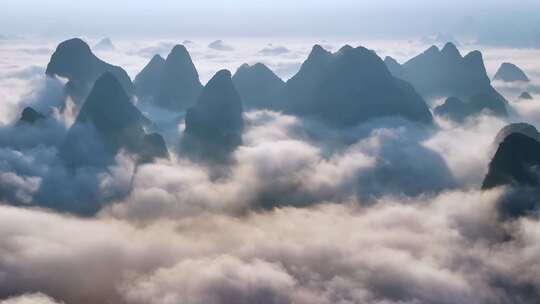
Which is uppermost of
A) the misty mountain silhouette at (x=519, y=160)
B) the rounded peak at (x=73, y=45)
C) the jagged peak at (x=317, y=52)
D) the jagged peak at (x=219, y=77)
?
the jagged peak at (x=317, y=52)

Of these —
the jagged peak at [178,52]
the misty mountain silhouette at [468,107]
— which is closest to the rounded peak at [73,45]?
the jagged peak at [178,52]

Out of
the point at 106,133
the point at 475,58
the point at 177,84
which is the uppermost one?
the point at 475,58

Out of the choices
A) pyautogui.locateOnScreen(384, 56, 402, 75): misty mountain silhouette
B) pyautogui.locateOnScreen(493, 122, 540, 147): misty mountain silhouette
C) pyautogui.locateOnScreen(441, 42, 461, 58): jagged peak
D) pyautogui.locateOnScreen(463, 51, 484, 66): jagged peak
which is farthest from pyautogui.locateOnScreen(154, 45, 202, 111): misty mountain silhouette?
pyautogui.locateOnScreen(463, 51, 484, 66): jagged peak

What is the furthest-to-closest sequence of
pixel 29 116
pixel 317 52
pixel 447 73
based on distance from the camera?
pixel 447 73, pixel 317 52, pixel 29 116

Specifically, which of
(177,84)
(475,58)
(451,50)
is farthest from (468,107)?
(177,84)

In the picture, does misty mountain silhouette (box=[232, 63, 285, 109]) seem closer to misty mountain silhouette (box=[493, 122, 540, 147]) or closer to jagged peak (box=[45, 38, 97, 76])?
jagged peak (box=[45, 38, 97, 76])

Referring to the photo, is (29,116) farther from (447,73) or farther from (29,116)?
(447,73)

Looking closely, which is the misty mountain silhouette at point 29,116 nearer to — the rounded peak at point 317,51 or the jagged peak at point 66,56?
the jagged peak at point 66,56
